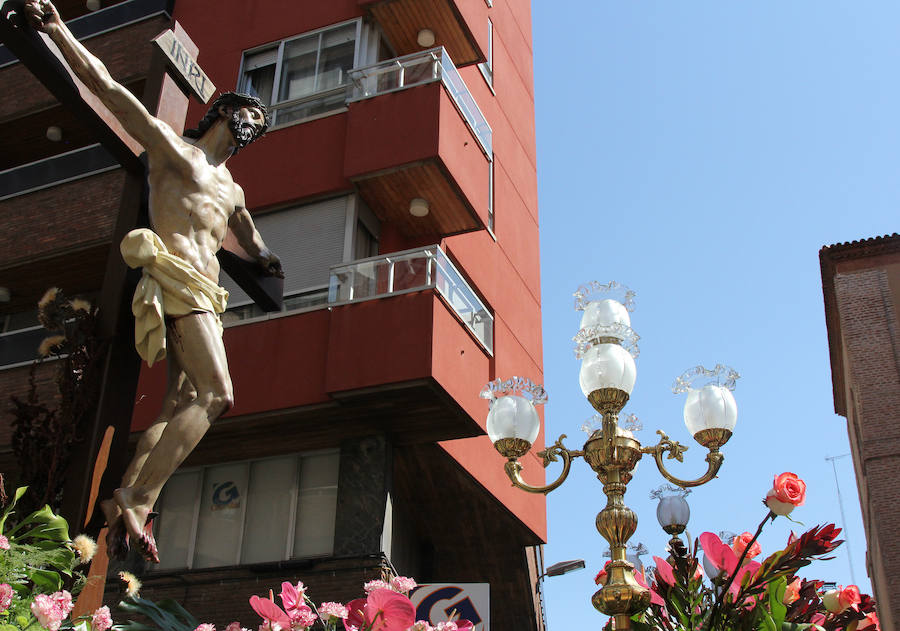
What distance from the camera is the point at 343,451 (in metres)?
12.4

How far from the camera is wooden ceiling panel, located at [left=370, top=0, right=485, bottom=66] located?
1445 centimetres

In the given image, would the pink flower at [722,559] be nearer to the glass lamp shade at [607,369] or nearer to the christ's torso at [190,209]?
the glass lamp shade at [607,369]

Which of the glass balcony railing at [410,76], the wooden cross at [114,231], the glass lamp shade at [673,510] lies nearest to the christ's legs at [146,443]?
the wooden cross at [114,231]

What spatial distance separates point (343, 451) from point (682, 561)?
8064 mm

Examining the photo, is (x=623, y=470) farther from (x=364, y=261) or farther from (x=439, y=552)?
(x=439, y=552)

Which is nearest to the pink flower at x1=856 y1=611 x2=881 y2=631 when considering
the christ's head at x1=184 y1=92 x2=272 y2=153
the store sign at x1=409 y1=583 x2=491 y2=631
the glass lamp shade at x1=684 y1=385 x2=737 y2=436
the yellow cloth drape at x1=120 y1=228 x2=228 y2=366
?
the glass lamp shade at x1=684 y1=385 x2=737 y2=436

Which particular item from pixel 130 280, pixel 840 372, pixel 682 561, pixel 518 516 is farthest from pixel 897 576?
pixel 130 280

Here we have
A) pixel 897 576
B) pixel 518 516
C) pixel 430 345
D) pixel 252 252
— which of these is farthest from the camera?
pixel 897 576

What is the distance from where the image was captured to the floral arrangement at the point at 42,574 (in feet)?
9.09

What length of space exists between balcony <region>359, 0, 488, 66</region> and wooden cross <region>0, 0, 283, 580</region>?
9.55 meters

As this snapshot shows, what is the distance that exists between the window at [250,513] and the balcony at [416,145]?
376 cm

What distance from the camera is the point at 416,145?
42.8 ft

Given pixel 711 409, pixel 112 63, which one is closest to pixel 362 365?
pixel 711 409

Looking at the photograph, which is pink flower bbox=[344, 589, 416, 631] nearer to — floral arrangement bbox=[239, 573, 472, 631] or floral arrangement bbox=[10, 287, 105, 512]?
floral arrangement bbox=[239, 573, 472, 631]
